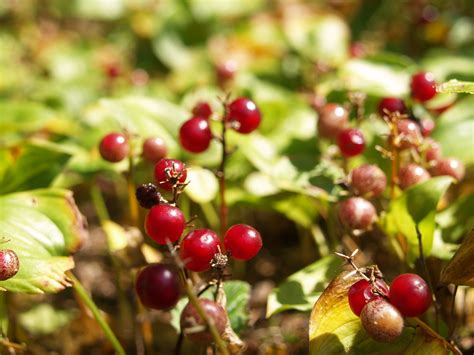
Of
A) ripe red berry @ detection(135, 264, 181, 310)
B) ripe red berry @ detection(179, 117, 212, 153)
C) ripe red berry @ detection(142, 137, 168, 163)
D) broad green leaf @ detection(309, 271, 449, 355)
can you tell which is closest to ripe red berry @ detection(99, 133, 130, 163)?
ripe red berry @ detection(142, 137, 168, 163)

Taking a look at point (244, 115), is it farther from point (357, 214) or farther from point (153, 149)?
point (357, 214)

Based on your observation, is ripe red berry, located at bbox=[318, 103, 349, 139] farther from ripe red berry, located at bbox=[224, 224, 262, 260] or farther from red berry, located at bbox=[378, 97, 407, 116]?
ripe red berry, located at bbox=[224, 224, 262, 260]

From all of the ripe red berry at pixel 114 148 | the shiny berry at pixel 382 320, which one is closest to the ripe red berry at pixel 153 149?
the ripe red berry at pixel 114 148

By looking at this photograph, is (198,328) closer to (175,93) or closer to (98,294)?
(98,294)

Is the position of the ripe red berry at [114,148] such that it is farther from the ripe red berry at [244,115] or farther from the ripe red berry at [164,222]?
the ripe red berry at [164,222]

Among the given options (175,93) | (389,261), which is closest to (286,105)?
(389,261)

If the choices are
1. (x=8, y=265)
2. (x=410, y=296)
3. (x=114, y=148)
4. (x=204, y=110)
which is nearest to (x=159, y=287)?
(x=8, y=265)
